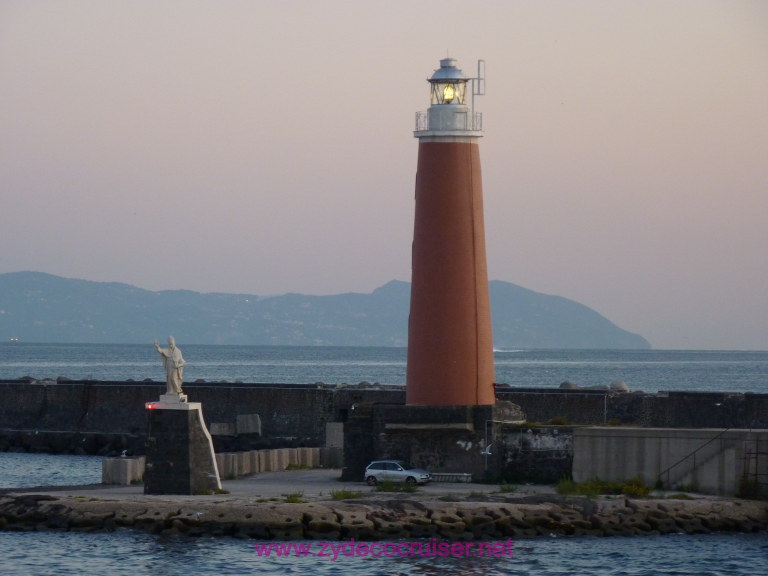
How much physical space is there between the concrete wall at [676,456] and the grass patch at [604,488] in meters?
0.41

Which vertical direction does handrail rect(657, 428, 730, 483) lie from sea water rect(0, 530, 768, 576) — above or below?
above

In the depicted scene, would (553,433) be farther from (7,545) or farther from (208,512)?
(7,545)

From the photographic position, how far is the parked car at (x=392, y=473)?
113 feet

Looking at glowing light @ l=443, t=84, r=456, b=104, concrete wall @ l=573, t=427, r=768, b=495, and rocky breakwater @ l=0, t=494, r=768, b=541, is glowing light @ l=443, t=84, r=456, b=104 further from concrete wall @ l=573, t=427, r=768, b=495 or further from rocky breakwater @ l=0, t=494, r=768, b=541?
rocky breakwater @ l=0, t=494, r=768, b=541

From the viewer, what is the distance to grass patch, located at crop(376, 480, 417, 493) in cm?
3328

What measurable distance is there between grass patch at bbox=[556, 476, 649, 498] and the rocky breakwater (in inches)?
30.1

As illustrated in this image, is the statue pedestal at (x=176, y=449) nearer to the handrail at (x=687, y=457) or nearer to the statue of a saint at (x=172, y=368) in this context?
the statue of a saint at (x=172, y=368)

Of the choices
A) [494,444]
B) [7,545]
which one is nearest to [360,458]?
[494,444]

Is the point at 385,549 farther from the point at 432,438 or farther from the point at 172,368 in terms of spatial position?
the point at 432,438

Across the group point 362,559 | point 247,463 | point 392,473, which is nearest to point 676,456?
point 392,473

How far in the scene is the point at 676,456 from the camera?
33.1 m

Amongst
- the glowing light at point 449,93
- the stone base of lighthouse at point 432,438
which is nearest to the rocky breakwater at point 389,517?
the stone base of lighthouse at point 432,438

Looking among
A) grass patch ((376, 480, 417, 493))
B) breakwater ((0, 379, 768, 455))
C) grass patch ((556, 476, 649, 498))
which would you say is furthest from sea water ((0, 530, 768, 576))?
breakwater ((0, 379, 768, 455))

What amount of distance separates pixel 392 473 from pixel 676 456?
6.28 metres
